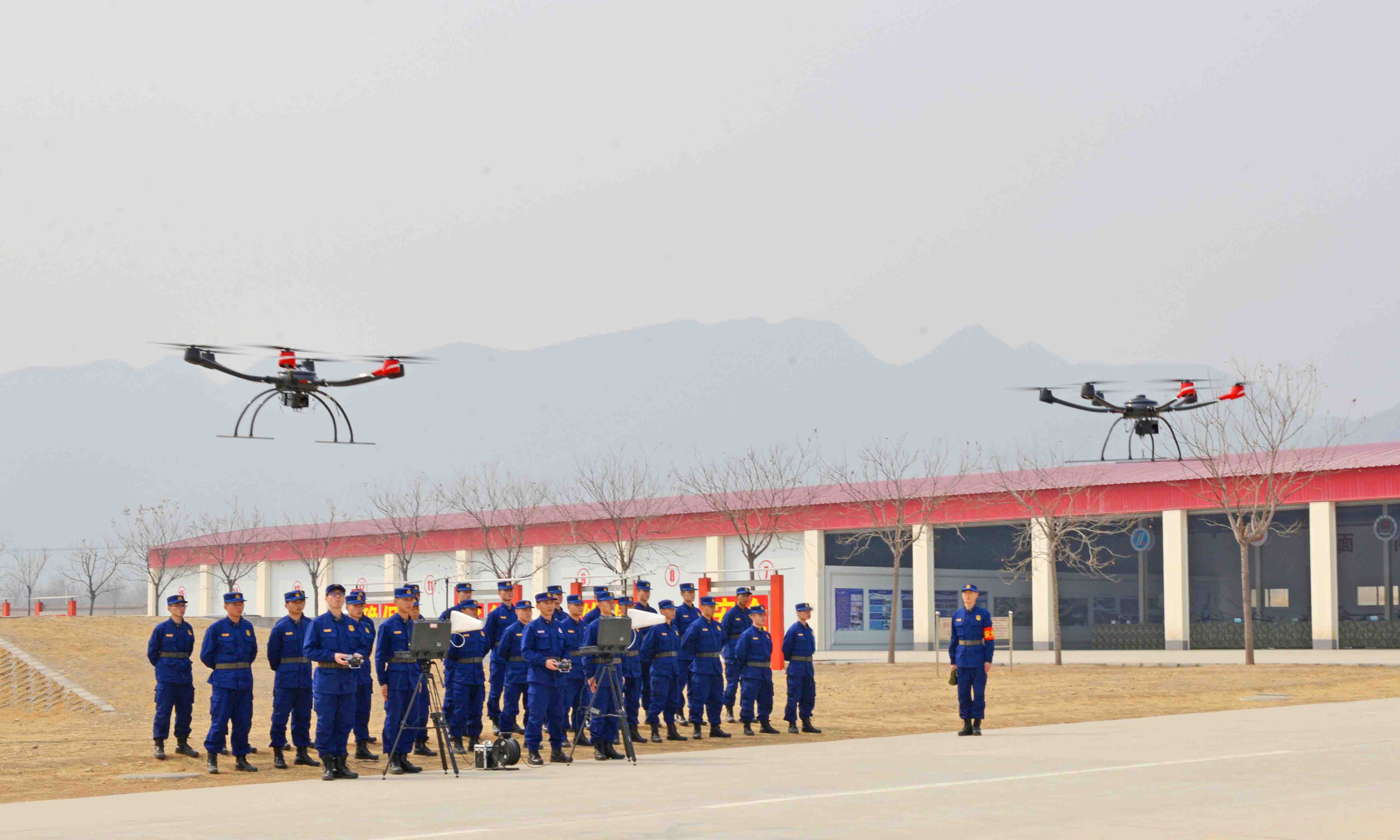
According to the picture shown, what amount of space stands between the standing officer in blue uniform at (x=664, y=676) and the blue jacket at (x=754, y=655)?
0.92 m

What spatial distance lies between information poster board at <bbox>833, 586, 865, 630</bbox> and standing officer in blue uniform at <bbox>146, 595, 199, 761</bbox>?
118ft

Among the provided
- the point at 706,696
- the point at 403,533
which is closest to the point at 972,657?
the point at 706,696

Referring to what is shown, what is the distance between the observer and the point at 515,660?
17.7 metres

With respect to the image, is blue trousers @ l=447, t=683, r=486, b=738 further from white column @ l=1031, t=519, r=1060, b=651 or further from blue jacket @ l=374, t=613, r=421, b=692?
white column @ l=1031, t=519, r=1060, b=651

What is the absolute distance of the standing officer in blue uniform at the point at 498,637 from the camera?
1858 cm

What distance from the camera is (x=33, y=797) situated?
45.8 ft

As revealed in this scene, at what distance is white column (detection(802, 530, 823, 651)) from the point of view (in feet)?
173

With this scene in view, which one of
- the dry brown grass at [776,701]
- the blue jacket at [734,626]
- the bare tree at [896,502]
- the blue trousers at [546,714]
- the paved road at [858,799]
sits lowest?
the dry brown grass at [776,701]

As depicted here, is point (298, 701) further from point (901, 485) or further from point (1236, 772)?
Answer: point (901, 485)

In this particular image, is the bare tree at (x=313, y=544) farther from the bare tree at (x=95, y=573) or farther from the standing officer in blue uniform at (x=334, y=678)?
the standing officer in blue uniform at (x=334, y=678)

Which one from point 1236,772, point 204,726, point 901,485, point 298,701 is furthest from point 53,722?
point 901,485

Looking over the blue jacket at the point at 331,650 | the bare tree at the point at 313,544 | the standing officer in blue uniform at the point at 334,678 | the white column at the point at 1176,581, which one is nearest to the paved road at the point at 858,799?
the standing officer in blue uniform at the point at 334,678

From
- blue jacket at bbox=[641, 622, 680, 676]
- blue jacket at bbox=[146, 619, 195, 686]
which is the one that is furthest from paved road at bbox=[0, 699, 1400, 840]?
blue jacket at bbox=[146, 619, 195, 686]

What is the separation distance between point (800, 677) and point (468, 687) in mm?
4911
